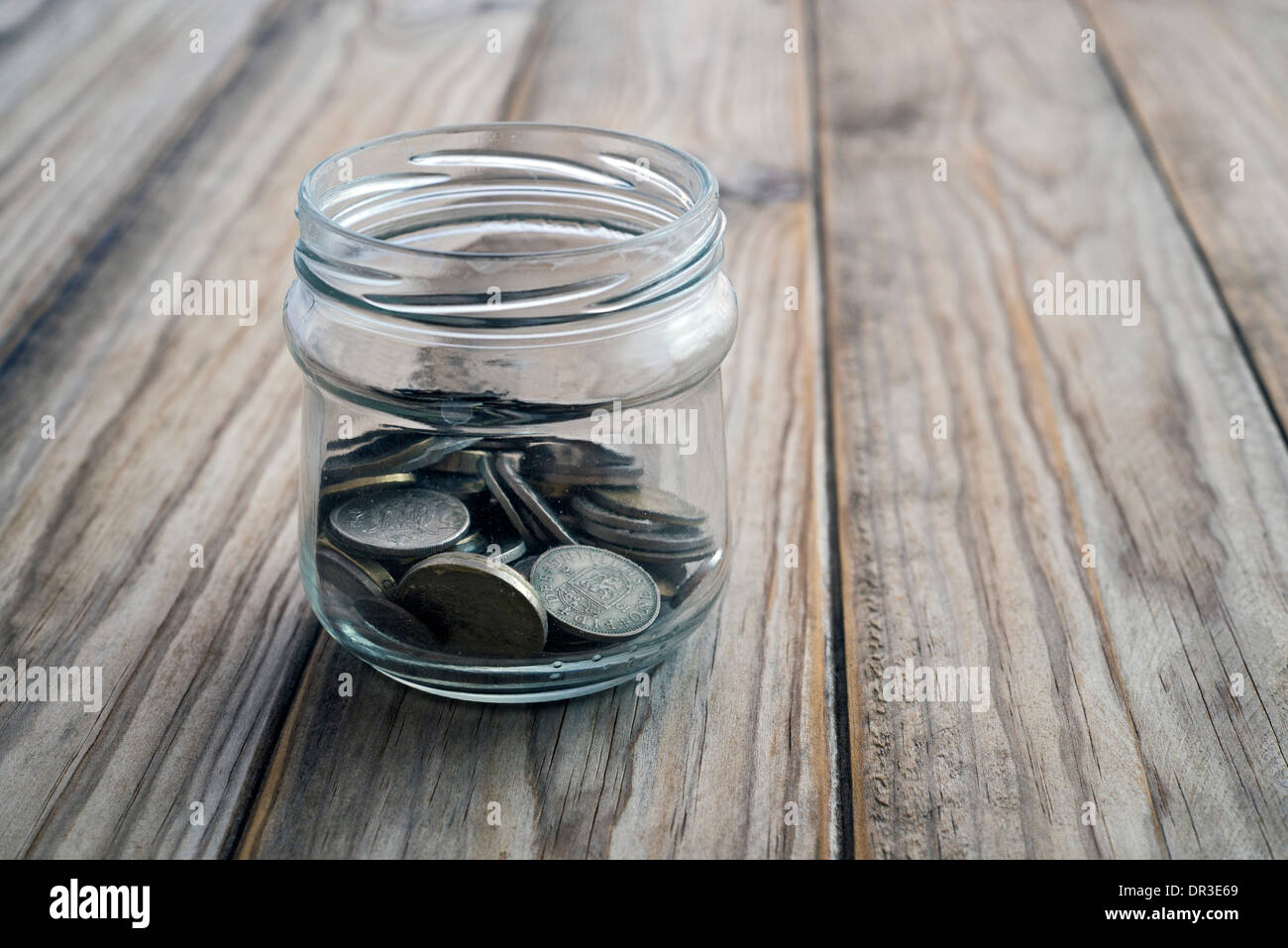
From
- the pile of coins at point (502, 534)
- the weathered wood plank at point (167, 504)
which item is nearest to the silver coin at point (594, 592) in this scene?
the pile of coins at point (502, 534)

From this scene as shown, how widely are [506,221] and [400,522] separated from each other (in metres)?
0.31

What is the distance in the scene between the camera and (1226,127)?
1.69m

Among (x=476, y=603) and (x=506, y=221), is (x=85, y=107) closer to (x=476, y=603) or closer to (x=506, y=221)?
(x=506, y=221)

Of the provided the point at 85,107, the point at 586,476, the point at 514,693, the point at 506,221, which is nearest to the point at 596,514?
the point at 586,476

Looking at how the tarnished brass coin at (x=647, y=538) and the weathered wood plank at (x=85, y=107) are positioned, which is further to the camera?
the weathered wood plank at (x=85, y=107)

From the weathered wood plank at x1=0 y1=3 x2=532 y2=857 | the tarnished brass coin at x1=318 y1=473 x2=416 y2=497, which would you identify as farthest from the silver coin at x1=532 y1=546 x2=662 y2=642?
the weathered wood plank at x1=0 y1=3 x2=532 y2=857

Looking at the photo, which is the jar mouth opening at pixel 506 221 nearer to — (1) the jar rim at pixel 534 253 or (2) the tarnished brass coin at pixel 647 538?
(1) the jar rim at pixel 534 253

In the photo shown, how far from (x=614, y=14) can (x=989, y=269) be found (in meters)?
1.02

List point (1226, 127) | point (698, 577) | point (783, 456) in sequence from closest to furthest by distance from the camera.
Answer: point (698, 577)
point (783, 456)
point (1226, 127)

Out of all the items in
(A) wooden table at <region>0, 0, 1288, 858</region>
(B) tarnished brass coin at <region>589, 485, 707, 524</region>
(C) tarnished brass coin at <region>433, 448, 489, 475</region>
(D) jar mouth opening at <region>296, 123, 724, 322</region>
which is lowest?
(A) wooden table at <region>0, 0, 1288, 858</region>

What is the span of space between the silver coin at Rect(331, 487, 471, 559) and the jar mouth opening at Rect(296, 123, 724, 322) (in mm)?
132

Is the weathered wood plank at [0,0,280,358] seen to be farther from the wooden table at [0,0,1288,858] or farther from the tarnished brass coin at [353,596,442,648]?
the tarnished brass coin at [353,596,442,648]

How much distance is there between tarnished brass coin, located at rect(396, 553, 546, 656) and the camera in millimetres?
685

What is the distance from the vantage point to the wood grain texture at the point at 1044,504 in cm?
72
